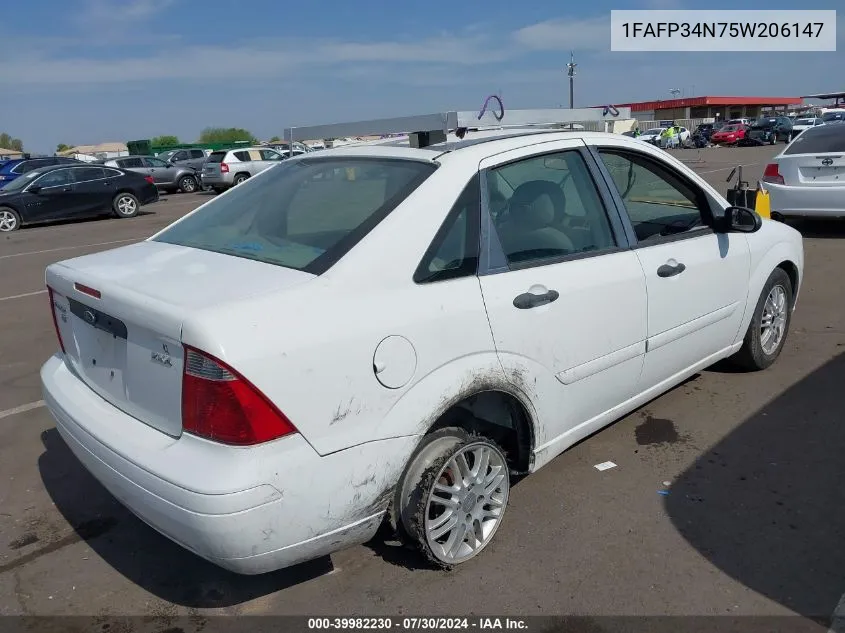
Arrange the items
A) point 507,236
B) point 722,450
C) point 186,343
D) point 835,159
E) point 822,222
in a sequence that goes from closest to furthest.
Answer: point 186,343 → point 507,236 → point 722,450 → point 835,159 → point 822,222

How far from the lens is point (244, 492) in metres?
2.18

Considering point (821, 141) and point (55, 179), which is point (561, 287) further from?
point (55, 179)

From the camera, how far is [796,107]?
3383 inches

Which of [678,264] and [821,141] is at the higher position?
[821,141]

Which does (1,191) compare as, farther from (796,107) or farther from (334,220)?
(796,107)

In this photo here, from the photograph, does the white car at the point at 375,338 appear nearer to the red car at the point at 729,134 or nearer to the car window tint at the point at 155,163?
the car window tint at the point at 155,163

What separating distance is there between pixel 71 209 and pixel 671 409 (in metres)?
16.7

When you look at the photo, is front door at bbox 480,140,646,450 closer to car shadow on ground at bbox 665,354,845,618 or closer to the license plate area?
car shadow on ground at bbox 665,354,845,618

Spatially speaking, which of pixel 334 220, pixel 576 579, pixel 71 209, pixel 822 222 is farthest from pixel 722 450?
pixel 71 209

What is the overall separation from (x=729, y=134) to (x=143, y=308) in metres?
49.2

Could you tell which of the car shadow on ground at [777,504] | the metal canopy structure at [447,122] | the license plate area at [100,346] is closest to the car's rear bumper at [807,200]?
the car shadow on ground at [777,504]

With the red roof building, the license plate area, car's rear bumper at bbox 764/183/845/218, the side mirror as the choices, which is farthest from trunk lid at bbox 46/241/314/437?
the red roof building

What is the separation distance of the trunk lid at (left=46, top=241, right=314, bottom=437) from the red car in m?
48.7

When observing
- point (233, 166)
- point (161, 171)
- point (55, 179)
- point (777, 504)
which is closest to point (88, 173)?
point (55, 179)
